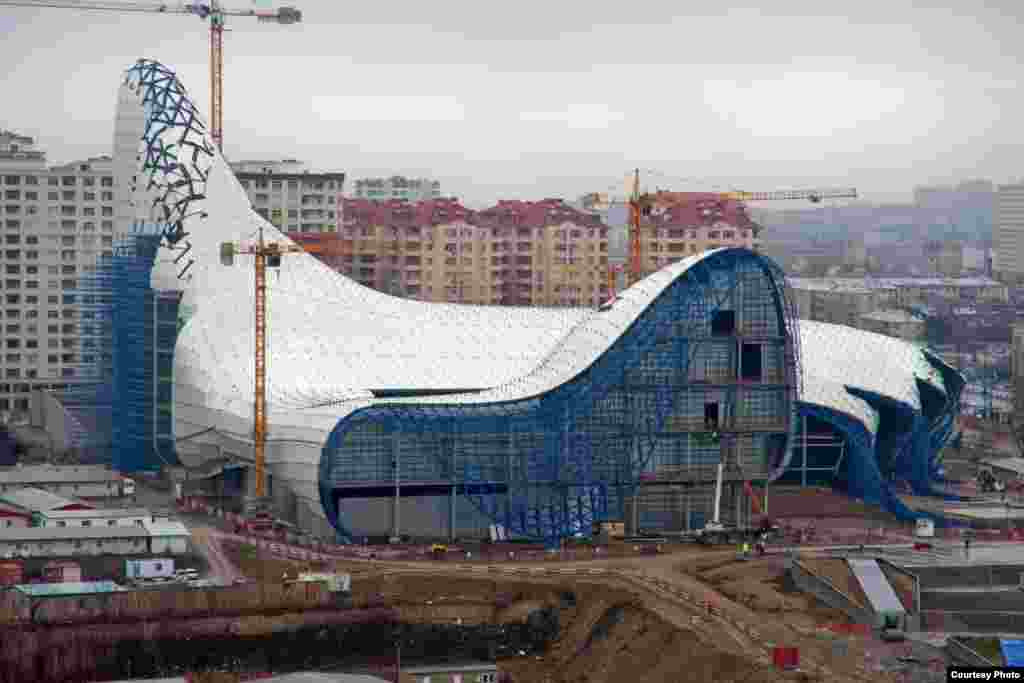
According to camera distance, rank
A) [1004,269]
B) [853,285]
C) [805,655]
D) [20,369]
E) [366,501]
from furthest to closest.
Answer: [1004,269] < [853,285] < [20,369] < [366,501] < [805,655]

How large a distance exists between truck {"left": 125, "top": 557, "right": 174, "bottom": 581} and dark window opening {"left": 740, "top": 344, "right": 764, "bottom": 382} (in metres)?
16.2

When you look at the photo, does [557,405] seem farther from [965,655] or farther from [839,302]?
[839,302]

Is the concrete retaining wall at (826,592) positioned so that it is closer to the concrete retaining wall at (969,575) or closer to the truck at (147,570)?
the concrete retaining wall at (969,575)

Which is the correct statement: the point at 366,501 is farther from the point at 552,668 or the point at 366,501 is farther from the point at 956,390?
the point at 956,390

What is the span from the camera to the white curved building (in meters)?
64.8

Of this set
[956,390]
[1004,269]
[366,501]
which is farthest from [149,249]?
[1004,269]

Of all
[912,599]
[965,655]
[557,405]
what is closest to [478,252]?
[557,405]

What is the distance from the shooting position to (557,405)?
65.2 meters

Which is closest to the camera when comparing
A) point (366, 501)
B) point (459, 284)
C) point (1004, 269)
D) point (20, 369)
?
point (366, 501)

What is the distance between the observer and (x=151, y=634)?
53281 mm

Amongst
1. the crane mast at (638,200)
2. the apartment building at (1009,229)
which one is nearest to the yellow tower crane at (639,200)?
the crane mast at (638,200)

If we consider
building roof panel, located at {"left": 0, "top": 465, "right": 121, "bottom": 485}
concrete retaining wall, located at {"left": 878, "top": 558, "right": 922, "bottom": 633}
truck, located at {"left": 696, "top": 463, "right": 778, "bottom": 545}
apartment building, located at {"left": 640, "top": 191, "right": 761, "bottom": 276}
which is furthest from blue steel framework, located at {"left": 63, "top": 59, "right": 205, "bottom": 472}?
apartment building, located at {"left": 640, "top": 191, "right": 761, "bottom": 276}

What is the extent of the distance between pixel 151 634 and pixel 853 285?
4080 inches

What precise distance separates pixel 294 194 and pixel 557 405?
4687cm
